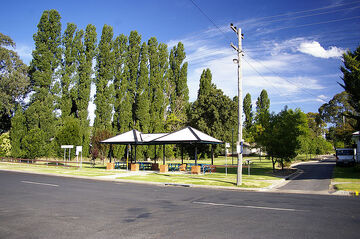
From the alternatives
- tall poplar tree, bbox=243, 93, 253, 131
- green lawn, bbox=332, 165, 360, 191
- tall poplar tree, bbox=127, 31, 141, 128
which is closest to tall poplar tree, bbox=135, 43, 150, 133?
tall poplar tree, bbox=127, 31, 141, 128

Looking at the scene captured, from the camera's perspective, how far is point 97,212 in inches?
327

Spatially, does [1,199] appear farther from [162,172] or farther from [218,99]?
[218,99]

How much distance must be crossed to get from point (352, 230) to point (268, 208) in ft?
9.90

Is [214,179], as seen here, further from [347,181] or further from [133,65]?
[133,65]

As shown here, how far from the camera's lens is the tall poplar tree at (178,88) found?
188 feet

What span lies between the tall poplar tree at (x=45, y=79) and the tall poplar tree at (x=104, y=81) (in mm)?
6595

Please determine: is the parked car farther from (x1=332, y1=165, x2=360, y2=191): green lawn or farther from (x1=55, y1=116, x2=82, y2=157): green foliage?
(x1=55, y1=116, x2=82, y2=157): green foliage

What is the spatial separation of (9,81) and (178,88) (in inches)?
1235

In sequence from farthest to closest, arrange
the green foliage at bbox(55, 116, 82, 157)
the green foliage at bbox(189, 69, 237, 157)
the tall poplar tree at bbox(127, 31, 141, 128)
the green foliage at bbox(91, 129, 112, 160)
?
the green foliage at bbox(189, 69, 237, 157), the tall poplar tree at bbox(127, 31, 141, 128), the green foliage at bbox(91, 129, 112, 160), the green foliage at bbox(55, 116, 82, 157)

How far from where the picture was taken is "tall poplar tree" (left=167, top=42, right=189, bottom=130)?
57.2m

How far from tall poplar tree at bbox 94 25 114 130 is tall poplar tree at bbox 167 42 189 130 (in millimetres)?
14077

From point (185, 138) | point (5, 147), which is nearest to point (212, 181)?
point (185, 138)

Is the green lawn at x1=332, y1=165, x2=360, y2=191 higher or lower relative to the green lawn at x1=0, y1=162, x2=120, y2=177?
higher

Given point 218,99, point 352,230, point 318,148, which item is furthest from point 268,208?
point 318,148
